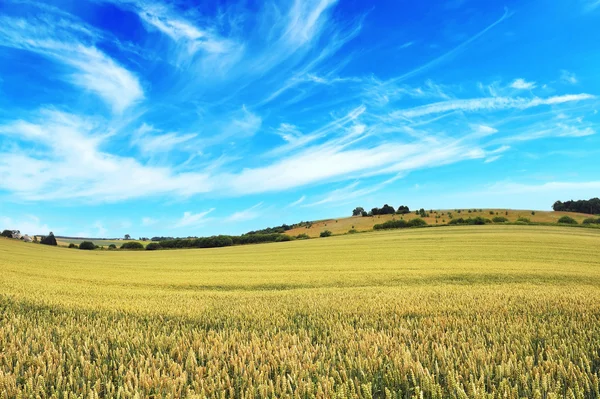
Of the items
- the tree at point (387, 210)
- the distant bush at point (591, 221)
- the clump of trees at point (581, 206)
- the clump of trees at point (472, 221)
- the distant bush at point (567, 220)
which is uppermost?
the tree at point (387, 210)

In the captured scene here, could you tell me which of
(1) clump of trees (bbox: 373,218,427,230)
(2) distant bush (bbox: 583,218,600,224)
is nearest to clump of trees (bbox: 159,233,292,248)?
(1) clump of trees (bbox: 373,218,427,230)

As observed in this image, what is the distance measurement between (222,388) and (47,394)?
146 cm

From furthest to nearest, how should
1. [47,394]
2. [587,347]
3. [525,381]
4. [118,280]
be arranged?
[118,280] → [587,347] → [47,394] → [525,381]

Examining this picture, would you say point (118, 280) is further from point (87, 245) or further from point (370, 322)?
point (87, 245)

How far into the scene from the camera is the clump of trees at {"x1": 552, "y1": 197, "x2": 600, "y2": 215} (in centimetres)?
8919

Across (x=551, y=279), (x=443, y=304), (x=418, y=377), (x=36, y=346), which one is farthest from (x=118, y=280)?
(x=551, y=279)

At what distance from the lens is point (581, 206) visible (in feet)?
306

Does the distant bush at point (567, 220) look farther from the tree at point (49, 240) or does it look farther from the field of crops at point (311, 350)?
the tree at point (49, 240)

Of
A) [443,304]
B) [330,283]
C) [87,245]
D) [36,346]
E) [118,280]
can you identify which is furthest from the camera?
[87,245]

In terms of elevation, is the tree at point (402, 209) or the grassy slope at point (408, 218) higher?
the tree at point (402, 209)

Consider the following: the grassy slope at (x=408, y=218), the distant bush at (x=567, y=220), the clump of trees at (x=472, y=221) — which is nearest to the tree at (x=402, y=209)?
the grassy slope at (x=408, y=218)

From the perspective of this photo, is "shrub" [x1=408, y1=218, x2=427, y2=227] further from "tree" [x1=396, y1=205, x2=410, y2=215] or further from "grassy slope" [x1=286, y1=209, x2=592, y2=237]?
"tree" [x1=396, y1=205, x2=410, y2=215]

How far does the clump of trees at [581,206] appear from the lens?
89.2 metres

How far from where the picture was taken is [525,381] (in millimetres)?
2703
